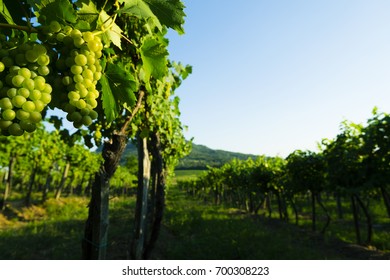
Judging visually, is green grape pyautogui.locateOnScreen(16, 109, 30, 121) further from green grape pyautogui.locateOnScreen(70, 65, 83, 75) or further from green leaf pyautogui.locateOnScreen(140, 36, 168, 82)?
green leaf pyautogui.locateOnScreen(140, 36, 168, 82)

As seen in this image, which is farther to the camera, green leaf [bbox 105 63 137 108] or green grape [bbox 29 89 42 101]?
green leaf [bbox 105 63 137 108]

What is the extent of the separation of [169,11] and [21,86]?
2.42 ft

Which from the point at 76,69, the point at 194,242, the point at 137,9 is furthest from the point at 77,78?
the point at 194,242

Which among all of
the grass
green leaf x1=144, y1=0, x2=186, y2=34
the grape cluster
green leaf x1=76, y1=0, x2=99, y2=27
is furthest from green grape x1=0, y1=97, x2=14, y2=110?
the grass

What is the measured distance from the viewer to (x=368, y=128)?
9516mm

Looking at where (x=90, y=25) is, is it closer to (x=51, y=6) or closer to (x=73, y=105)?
(x=51, y=6)

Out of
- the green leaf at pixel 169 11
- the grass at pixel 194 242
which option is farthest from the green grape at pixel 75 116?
the grass at pixel 194 242

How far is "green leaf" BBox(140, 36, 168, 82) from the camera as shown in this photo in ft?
5.12

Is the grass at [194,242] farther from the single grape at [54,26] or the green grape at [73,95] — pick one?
the single grape at [54,26]

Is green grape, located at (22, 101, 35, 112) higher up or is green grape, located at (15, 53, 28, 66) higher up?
green grape, located at (15, 53, 28, 66)

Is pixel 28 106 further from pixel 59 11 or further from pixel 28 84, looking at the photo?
pixel 59 11

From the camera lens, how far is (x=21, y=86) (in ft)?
3.14

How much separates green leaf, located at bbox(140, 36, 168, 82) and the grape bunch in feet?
1.66
